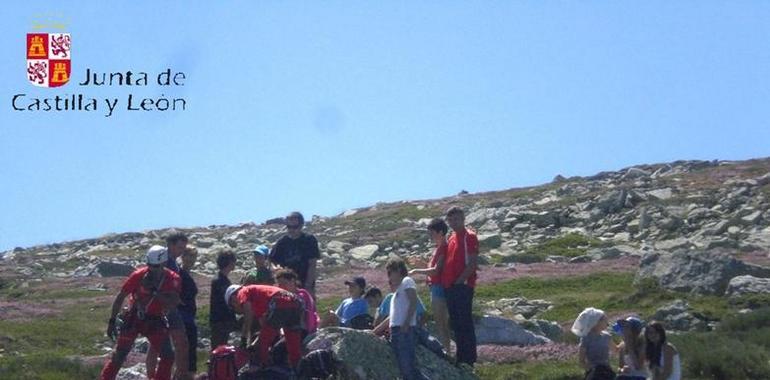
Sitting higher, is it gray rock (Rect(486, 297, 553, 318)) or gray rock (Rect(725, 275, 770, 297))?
gray rock (Rect(725, 275, 770, 297))

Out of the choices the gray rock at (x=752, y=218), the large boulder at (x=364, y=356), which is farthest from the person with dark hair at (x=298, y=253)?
the gray rock at (x=752, y=218)

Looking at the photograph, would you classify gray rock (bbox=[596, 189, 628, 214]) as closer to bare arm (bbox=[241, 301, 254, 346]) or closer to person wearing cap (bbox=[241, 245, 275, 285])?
person wearing cap (bbox=[241, 245, 275, 285])

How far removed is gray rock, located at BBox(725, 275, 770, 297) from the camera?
83.7 ft

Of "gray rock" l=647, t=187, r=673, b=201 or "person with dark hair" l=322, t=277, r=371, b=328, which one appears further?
"gray rock" l=647, t=187, r=673, b=201

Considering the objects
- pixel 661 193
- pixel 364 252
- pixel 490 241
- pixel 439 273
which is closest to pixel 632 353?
pixel 439 273

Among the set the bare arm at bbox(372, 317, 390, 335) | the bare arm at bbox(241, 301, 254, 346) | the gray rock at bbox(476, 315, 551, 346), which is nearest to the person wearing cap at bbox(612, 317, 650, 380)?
the bare arm at bbox(372, 317, 390, 335)

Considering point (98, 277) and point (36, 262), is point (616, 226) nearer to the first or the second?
point (98, 277)

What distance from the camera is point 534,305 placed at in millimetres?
27203

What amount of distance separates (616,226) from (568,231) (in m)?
2.19

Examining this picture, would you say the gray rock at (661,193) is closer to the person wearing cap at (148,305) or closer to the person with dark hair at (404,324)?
the person with dark hair at (404,324)

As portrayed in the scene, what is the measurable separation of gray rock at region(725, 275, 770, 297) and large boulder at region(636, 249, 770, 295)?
19.0 inches

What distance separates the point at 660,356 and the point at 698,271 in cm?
1549

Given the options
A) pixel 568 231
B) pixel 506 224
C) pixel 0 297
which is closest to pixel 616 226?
pixel 568 231

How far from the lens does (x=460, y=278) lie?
15.0 metres
